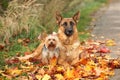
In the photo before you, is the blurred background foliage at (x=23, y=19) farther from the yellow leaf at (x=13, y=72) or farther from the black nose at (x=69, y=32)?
the yellow leaf at (x=13, y=72)

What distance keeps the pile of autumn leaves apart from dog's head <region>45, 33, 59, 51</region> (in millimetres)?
278

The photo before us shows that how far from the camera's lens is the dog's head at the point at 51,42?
10250 millimetres

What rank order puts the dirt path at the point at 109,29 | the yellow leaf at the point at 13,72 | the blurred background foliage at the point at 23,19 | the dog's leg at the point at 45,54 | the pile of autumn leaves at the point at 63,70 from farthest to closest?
the dirt path at the point at 109,29, the blurred background foliage at the point at 23,19, the dog's leg at the point at 45,54, the yellow leaf at the point at 13,72, the pile of autumn leaves at the point at 63,70

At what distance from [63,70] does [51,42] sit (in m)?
0.68

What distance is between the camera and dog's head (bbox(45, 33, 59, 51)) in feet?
33.6

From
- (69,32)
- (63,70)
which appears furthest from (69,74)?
(69,32)

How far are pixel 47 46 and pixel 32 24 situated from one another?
193 inches

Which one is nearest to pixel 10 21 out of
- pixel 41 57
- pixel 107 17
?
pixel 41 57

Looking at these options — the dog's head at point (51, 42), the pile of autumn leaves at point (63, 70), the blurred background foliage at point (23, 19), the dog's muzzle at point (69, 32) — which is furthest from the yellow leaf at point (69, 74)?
the blurred background foliage at point (23, 19)

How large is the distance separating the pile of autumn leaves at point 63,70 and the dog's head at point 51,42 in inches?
10.9

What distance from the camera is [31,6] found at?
15.5m

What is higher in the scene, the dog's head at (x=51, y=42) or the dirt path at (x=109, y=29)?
the dog's head at (x=51, y=42)

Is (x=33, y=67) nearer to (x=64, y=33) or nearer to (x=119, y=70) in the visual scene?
(x=64, y=33)

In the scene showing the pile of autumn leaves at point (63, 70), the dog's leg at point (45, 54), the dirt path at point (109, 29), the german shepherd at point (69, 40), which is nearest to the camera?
the pile of autumn leaves at point (63, 70)
